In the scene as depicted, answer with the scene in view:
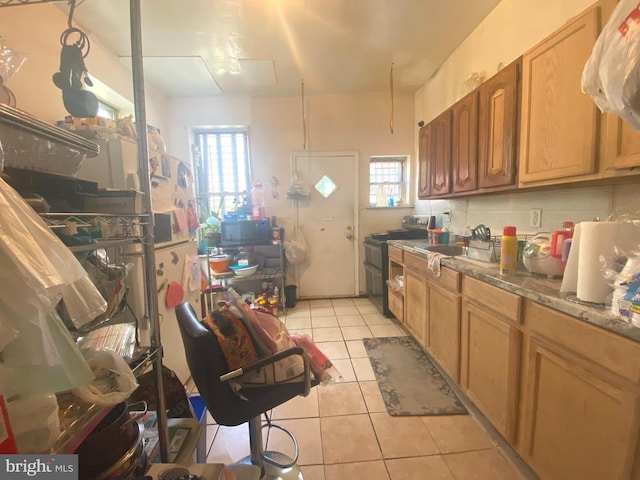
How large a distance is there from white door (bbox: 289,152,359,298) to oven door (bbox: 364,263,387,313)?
255 millimetres

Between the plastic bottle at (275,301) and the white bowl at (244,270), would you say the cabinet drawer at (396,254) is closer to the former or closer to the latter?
the plastic bottle at (275,301)

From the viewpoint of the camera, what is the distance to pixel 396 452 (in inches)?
55.7

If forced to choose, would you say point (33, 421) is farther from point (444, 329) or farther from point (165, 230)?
point (444, 329)

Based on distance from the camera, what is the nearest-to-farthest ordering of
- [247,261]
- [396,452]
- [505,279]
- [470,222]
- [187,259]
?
[505,279] < [396,452] < [187,259] < [470,222] < [247,261]

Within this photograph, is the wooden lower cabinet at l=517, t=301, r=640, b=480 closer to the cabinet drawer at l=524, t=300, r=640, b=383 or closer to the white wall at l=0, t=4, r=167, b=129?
the cabinet drawer at l=524, t=300, r=640, b=383

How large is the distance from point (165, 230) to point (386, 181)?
9.80ft

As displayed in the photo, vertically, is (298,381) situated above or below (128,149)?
below

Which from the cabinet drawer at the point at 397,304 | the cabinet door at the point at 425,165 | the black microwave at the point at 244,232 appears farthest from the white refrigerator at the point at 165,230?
the cabinet door at the point at 425,165

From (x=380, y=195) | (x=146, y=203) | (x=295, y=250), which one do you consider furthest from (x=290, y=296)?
(x=146, y=203)

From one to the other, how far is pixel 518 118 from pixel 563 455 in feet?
5.46

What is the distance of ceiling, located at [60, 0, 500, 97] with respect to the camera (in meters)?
2.00

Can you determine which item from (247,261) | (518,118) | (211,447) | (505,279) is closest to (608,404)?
(505,279)

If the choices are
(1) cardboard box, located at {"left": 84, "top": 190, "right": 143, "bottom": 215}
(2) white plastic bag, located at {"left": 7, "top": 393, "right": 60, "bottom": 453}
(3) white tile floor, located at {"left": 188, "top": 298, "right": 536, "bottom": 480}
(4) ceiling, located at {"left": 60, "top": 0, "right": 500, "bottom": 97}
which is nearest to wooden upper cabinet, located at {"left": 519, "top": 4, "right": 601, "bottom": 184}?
(4) ceiling, located at {"left": 60, "top": 0, "right": 500, "bottom": 97}

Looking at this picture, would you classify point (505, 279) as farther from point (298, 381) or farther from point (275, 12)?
point (275, 12)
